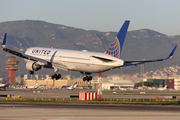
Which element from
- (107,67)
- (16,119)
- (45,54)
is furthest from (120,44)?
(16,119)

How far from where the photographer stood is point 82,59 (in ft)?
242

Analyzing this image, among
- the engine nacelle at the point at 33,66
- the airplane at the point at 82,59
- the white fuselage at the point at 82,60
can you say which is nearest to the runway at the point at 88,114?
the white fuselage at the point at 82,60

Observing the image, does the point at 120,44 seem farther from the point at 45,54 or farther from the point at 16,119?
the point at 16,119

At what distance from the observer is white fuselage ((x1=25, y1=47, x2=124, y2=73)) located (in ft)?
233

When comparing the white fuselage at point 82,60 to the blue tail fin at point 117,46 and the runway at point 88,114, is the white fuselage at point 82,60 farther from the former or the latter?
the runway at point 88,114

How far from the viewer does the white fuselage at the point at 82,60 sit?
7100cm

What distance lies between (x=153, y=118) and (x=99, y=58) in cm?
2558

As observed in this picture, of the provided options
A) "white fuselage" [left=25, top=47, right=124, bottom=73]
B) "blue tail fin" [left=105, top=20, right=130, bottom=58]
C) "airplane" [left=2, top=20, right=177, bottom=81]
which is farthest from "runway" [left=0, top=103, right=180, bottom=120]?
"blue tail fin" [left=105, top=20, right=130, bottom=58]

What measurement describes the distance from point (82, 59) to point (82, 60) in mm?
225

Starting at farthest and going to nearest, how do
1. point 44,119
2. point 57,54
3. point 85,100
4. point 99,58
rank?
1. point 85,100
2. point 57,54
3. point 99,58
4. point 44,119

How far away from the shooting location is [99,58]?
71.2 metres

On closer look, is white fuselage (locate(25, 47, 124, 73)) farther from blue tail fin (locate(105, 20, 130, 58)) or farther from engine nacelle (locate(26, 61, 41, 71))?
engine nacelle (locate(26, 61, 41, 71))

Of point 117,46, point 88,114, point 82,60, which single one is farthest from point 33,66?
point 88,114

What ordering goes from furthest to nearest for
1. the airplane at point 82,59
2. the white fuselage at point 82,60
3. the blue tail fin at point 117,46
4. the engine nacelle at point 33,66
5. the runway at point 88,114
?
1. the engine nacelle at point 33,66
2. the blue tail fin at point 117,46
3. the airplane at point 82,59
4. the white fuselage at point 82,60
5. the runway at point 88,114
